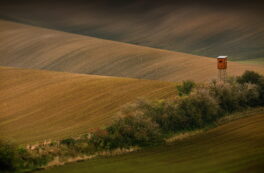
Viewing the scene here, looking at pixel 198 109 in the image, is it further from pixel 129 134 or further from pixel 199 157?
pixel 199 157

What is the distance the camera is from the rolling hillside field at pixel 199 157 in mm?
28547

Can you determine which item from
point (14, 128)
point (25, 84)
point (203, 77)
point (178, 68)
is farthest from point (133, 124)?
point (178, 68)

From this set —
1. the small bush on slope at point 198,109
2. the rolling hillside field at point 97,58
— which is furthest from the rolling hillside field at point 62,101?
the rolling hillside field at point 97,58

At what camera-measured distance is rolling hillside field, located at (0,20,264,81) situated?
96762 mm

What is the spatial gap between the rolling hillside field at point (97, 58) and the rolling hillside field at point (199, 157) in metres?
40.9

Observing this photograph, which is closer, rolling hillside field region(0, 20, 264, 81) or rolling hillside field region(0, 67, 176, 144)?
rolling hillside field region(0, 67, 176, 144)

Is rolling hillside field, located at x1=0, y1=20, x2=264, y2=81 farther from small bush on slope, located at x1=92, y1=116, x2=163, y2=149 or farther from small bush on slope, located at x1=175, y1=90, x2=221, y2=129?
small bush on slope, located at x1=92, y1=116, x2=163, y2=149

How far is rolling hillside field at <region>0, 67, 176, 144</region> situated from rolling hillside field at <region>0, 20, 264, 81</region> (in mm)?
22328

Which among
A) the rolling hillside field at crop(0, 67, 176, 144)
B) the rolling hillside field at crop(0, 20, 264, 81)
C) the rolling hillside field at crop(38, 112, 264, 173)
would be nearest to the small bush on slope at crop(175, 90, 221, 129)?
the rolling hillside field at crop(38, 112, 264, 173)

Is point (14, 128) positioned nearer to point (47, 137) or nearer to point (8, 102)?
point (47, 137)

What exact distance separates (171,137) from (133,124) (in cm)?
389

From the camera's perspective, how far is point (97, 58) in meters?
123

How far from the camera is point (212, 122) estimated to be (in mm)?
44281

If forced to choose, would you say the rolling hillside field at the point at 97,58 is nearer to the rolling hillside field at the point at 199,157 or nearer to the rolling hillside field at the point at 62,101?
the rolling hillside field at the point at 62,101
